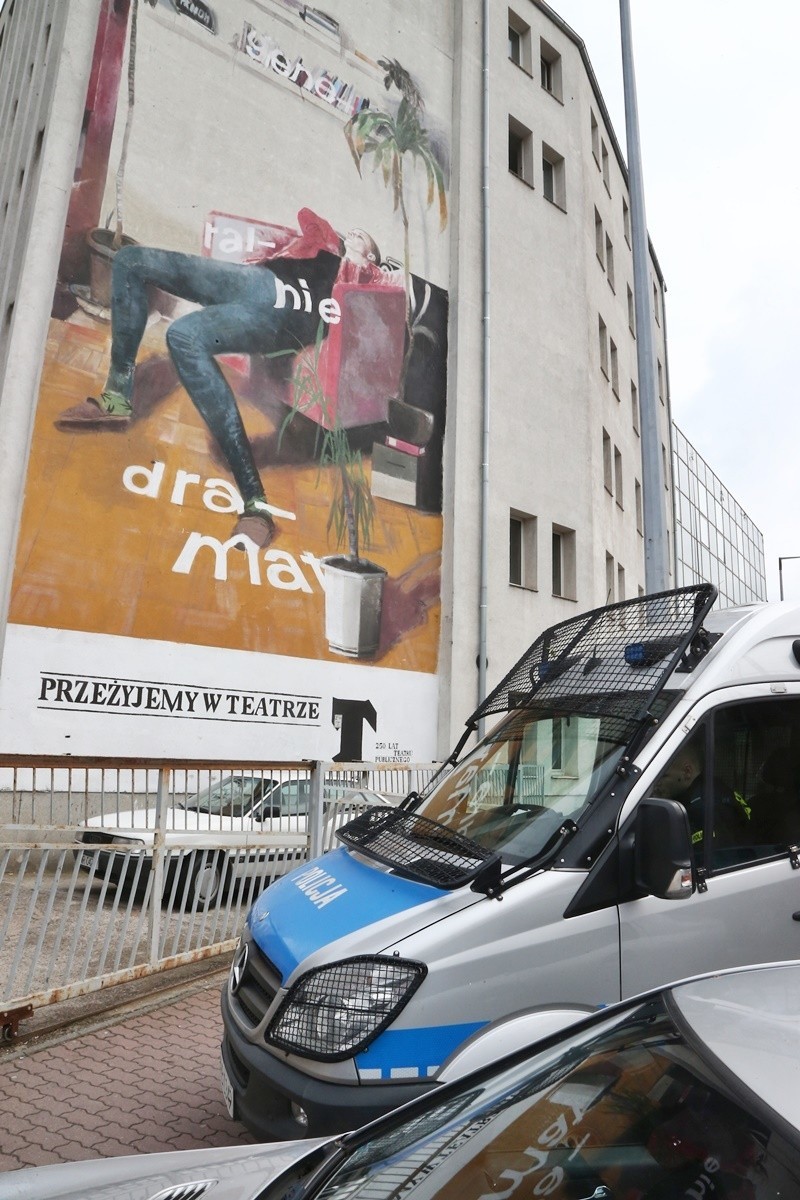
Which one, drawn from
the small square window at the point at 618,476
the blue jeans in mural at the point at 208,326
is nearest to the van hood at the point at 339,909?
the blue jeans in mural at the point at 208,326

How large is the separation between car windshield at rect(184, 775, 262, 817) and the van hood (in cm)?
270

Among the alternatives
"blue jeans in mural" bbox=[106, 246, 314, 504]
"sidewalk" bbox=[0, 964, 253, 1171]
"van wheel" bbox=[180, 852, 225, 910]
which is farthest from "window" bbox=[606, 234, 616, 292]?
"sidewalk" bbox=[0, 964, 253, 1171]

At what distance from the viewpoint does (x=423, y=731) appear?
16.9 meters

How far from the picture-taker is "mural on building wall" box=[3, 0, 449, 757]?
43.3 ft

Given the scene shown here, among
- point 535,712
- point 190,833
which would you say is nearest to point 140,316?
point 190,833

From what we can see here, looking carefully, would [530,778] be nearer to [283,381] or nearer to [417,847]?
[417,847]

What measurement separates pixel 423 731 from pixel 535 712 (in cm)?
1282

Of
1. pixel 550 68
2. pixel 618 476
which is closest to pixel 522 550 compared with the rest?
pixel 618 476

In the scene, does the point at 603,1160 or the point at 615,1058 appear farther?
the point at 615,1058

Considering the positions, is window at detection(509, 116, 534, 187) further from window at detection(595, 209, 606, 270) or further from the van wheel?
the van wheel

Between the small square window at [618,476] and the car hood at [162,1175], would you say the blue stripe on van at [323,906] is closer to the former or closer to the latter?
the car hood at [162,1175]

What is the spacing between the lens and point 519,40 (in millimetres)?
22344

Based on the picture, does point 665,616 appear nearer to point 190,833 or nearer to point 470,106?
point 190,833

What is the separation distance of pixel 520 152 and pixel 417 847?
21682mm
